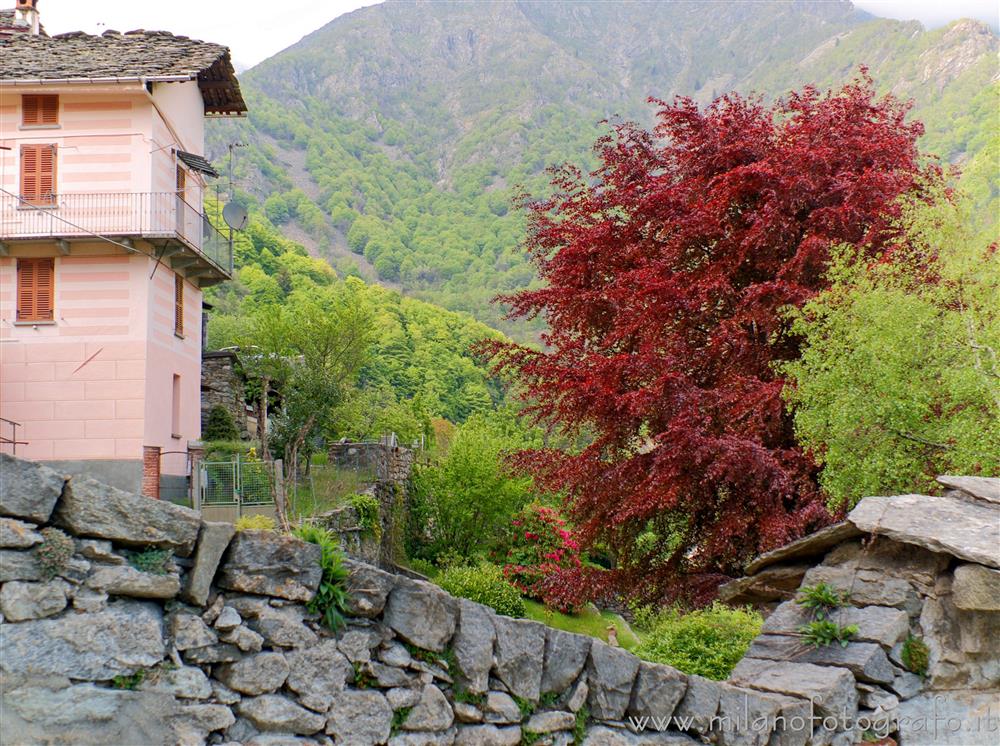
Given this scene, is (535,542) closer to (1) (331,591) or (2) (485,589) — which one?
(2) (485,589)

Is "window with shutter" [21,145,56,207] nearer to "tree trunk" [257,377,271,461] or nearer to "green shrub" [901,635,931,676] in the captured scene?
"tree trunk" [257,377,271,461]

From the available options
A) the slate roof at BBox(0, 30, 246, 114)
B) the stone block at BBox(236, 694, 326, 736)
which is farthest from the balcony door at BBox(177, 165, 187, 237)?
the stone block at BBox(236, 694, 326, 736)

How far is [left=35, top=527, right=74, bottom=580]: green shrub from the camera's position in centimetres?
481

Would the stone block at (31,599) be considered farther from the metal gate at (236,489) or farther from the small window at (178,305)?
the small window at (178,305)

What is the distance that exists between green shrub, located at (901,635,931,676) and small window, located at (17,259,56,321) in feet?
62.9

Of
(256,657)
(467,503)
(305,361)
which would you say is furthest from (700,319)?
(305,361)

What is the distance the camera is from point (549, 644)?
21.7 ft

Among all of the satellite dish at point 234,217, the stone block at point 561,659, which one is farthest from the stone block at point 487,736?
the satellite dish at point 234,217

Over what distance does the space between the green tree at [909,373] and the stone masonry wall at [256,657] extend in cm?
328

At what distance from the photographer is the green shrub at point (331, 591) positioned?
571cm

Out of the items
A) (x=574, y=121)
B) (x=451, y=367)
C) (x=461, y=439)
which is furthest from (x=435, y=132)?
(x=461, y=439)

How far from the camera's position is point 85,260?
867 inches

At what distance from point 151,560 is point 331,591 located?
1.02 m

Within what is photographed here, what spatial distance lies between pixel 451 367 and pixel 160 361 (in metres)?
40.2
